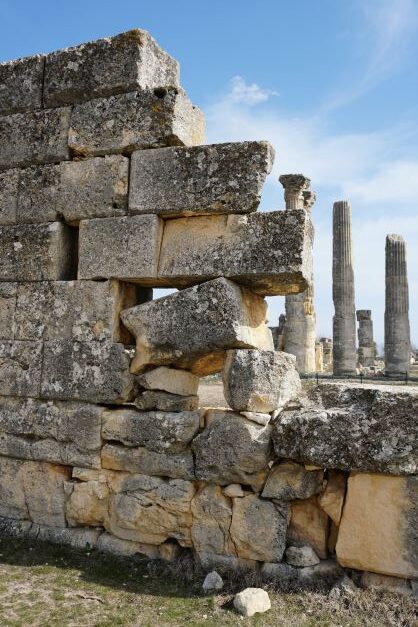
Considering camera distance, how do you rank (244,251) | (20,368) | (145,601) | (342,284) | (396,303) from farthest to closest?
(342,284) < (396,303) < (20,368) < (244,251) < (145,601)

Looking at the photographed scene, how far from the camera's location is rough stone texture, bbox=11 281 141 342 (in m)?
4.66

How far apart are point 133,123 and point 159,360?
2.17 metres

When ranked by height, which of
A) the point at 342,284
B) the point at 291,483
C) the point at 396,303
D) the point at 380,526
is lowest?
the point at 380,526

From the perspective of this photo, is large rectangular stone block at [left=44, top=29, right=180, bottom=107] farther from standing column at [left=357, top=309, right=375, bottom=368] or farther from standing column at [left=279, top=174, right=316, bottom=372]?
standing column at [left=357, top=309, right=375, bottom=368]

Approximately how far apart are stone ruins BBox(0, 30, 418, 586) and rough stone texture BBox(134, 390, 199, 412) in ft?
0.06

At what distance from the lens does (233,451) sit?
160 inches

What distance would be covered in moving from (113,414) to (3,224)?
227 centimetres

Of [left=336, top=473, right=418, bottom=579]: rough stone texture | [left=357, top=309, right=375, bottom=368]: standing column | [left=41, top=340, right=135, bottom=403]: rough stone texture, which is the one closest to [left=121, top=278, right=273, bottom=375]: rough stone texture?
[left=41, top=340, right=135, bottom=403]: rough stone texture

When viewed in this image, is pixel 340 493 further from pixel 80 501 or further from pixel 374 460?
pixel 80 501

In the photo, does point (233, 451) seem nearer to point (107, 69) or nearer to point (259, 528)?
point (259, 528)

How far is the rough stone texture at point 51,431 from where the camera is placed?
4.53 metres

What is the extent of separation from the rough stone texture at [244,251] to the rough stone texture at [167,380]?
785 mm

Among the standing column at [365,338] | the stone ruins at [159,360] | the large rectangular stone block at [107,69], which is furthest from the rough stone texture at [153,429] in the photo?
the standing column at [365,338]

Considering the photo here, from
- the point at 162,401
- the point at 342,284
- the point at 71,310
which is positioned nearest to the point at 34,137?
the point at 71,310
